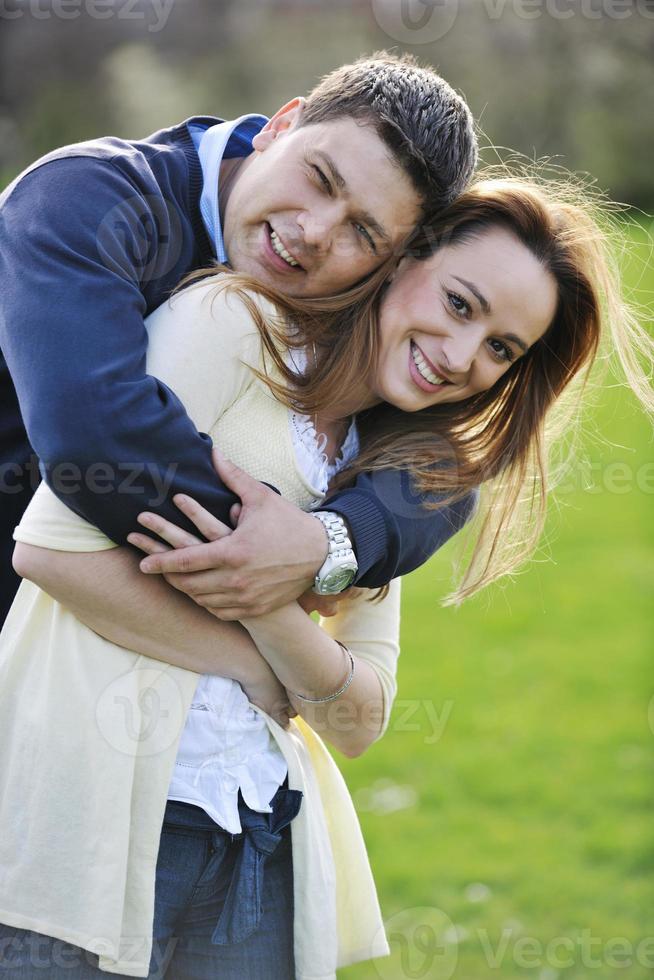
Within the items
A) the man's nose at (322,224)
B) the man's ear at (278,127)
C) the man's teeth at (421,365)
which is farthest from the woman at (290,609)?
the man's ear at (278,127)

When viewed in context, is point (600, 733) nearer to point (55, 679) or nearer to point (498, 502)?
point (498, 502)

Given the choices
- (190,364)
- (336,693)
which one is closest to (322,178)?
(190,364)

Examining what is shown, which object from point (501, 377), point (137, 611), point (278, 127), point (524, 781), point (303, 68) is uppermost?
point (303, 68)

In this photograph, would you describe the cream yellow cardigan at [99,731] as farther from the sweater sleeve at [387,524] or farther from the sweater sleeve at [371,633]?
the sweater sleeve at [371,633]

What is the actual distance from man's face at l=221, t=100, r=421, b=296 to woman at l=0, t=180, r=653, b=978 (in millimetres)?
83

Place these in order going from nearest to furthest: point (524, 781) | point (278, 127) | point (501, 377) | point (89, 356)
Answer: point (89, 356)
point (278, 127)
point (501, 377)
point (524, 781)

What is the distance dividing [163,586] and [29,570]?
197 mm

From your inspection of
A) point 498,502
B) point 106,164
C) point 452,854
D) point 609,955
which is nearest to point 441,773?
point 452,854

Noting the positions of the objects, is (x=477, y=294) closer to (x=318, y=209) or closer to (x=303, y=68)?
(x=318, y=209)

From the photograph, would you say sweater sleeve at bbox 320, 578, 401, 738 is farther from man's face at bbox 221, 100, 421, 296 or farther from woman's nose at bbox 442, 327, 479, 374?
man's face at bbox 221, 100, 421, 296

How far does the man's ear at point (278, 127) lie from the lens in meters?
1.85

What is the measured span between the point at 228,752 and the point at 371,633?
0.40m

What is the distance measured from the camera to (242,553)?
62.8 inches

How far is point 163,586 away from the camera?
1638 millimetres
